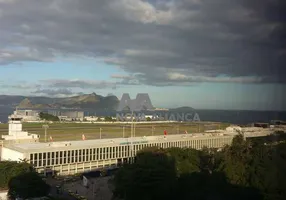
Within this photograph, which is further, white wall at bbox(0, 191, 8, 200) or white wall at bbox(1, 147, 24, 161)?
white wall at bbox(1, 147, 24, 161)

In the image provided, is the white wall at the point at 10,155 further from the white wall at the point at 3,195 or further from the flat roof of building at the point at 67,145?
the white wall at the point at 3,195

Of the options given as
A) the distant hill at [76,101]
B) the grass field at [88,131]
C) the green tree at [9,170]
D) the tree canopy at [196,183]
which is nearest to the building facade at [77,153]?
the green tree at [9,170]

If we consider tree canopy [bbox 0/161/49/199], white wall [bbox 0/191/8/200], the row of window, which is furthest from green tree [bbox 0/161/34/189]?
the row of window

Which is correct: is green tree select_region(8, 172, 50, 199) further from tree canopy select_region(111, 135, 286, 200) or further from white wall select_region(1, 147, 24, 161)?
white wall select_region(1, 147, 24, 161)

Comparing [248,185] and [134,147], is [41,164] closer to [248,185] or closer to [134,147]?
[134,147]

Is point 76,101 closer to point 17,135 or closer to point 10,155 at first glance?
point 17,135

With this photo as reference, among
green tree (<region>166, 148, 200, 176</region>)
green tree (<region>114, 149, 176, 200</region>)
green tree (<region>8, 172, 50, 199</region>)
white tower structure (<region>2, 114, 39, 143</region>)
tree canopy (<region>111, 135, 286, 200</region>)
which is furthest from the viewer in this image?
white tower structure (<region>2, 114, 39, 143</region>)

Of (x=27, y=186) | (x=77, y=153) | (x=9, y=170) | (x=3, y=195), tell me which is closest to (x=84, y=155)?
(x=77, y=153)

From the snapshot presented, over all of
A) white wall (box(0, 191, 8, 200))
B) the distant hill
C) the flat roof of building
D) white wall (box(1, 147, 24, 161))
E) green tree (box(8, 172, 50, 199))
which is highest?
the distant hill
